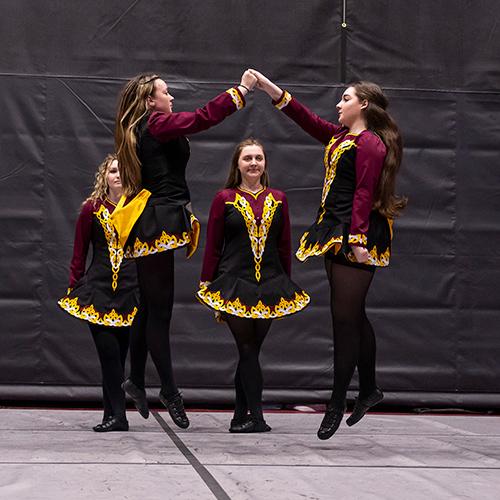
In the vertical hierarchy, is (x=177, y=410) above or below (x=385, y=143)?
below

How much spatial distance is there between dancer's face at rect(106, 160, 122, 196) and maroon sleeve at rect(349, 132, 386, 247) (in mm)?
1319

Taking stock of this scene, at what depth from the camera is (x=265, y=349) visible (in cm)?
552

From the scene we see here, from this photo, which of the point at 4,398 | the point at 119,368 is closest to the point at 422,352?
the point at 119,368

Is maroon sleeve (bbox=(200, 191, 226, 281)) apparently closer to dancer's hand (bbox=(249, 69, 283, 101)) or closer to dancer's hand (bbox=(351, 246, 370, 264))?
dancer's hand (bbox=(249, 69, 283, 101))

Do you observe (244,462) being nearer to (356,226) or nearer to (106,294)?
(356,226)

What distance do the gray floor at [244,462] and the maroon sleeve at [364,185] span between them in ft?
2.75

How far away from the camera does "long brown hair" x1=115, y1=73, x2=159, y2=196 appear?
3.86m

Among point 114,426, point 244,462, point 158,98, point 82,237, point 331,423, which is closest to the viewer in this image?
point 244,462

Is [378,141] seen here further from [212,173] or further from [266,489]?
[212,173]

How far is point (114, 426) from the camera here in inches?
167

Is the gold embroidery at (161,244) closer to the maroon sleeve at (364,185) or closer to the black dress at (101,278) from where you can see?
the black dress at (101,278)

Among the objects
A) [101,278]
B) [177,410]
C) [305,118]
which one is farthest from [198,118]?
[177,410]

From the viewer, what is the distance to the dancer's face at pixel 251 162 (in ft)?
14.4

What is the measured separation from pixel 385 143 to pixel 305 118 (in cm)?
41
